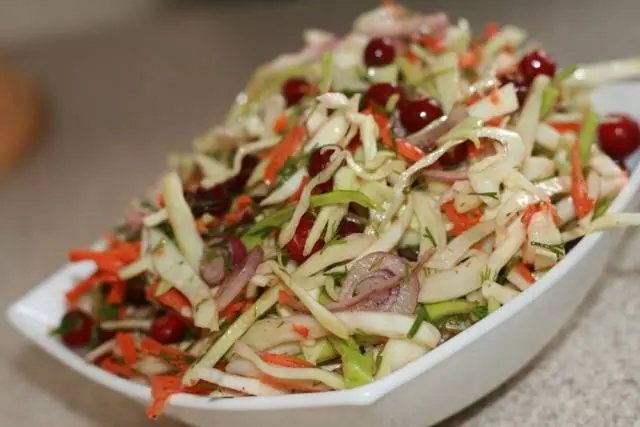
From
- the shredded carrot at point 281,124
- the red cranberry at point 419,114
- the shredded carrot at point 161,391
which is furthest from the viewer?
the shredded carrot at point 281,124

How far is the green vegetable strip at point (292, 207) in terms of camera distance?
833 mm

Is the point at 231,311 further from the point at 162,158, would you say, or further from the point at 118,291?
the point at 162,158

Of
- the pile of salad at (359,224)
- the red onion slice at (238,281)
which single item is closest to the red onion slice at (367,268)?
the pile of salad at (359,224)

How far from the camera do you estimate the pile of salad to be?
0.78m

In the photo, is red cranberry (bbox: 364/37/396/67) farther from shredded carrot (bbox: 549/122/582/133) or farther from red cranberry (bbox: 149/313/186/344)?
red cranberry (bbox: 149/313/186/344)

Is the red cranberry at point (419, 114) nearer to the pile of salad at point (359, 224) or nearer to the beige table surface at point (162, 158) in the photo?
the pile of salad at point (359, 224)

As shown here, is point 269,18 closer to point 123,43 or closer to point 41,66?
point 123,43

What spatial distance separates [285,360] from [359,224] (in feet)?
0.55

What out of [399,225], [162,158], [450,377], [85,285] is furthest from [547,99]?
[162,158]

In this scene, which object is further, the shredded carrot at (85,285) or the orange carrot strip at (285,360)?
the shredded carrot at (85,285)

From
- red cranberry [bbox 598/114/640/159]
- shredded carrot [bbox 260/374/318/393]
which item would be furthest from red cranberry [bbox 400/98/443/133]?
shredded carrot [bbox 260/374/318/393]

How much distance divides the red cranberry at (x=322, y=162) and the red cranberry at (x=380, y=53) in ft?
0.74

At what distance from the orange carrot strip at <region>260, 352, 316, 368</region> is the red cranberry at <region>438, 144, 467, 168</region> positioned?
0.27 meters

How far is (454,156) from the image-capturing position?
2.86 feet
